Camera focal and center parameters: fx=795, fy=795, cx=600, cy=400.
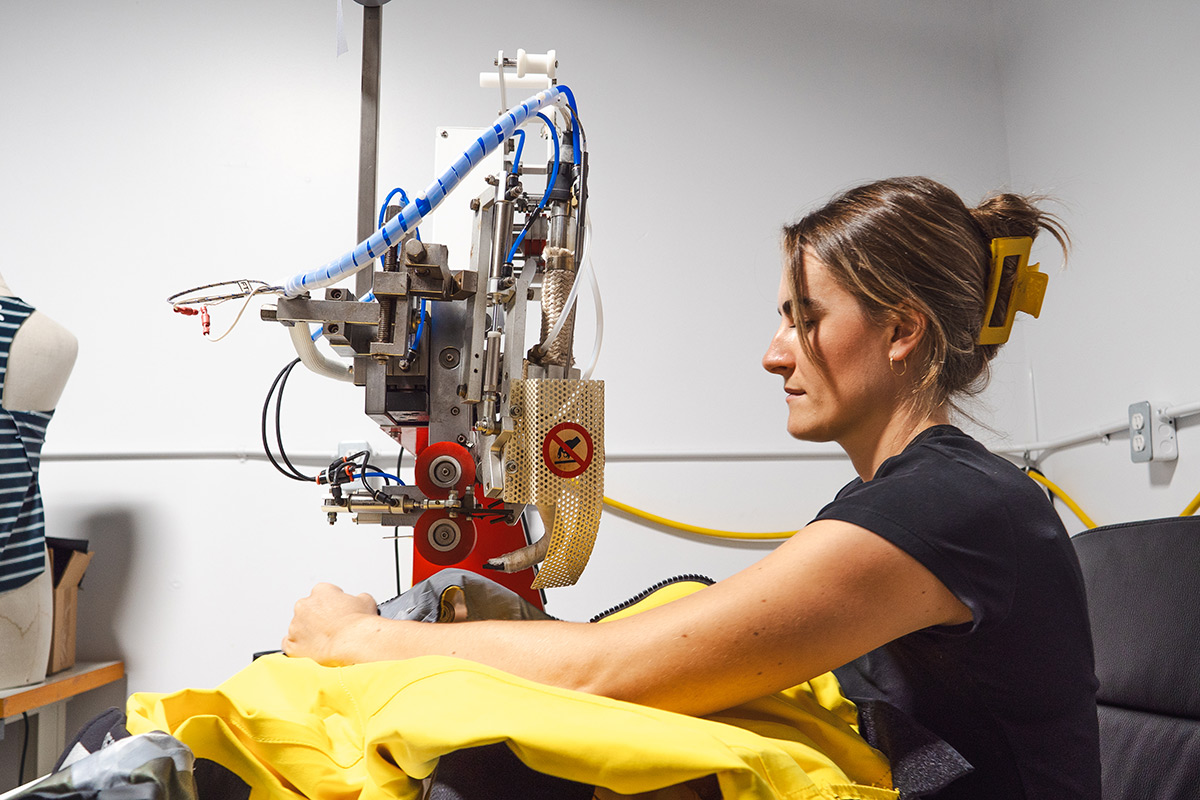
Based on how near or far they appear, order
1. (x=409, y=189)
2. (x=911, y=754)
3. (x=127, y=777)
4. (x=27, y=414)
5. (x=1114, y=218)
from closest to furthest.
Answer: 1. (x=127, y=777)
2. (x=911, y=754)
3. (x=27, y=414)
4. (x=1114, y=218)
5. (x=409, y=189)

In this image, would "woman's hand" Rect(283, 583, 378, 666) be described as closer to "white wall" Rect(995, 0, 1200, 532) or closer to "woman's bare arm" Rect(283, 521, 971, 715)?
"woman's bare arm" Rect(283, 521, 971, 715)

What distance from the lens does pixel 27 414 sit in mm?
1643

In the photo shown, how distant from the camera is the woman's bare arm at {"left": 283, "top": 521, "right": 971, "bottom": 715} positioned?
23.9 inches

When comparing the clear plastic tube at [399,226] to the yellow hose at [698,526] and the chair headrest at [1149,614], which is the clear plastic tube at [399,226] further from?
the yellow hose at [698,526]

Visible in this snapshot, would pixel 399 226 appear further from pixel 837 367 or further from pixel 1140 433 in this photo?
pixel 1140 433

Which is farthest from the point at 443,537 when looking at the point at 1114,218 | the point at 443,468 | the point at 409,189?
the point at 1114,218

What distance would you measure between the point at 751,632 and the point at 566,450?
1.07 ft

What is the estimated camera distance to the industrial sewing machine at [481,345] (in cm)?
88

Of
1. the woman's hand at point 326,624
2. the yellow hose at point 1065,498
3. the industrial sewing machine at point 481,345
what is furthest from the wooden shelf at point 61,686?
the yellow hose at point 1065,498

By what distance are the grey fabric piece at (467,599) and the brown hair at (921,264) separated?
46cm

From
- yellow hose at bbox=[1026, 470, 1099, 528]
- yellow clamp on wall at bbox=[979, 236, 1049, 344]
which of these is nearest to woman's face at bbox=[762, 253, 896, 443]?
yellow clamp on wall at bbox=[979, 236, 1049, 344]

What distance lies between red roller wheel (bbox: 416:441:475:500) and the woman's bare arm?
0.32m

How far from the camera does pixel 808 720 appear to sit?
619 millimetres

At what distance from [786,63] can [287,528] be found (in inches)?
78.0
